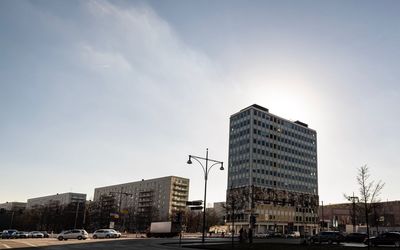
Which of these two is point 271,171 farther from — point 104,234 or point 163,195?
point 104,234

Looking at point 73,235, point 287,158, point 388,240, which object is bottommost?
point 73,235

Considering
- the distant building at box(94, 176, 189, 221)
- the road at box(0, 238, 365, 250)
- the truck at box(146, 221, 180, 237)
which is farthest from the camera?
the distant building at box(94, 176, 189, 221)

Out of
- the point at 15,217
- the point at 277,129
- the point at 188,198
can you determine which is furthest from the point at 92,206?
the point at 277,129

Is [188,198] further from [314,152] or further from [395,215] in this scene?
[395,215]

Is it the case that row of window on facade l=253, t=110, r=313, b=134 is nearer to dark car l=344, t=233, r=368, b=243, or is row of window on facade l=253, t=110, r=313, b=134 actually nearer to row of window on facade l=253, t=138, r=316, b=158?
row of window on facade l=253, t=138, r=316, b=158

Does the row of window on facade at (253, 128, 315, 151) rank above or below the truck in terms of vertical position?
above

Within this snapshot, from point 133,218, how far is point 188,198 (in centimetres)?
3539

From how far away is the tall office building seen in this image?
132 metres

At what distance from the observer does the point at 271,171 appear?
465 feet

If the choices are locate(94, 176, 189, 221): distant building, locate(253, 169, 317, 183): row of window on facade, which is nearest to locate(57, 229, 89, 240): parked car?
locate(253, 169, 317, 183): row of window on facade

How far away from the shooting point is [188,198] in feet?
634

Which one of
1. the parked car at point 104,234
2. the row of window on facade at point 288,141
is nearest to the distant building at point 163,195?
the row of window on facade at point 288,141

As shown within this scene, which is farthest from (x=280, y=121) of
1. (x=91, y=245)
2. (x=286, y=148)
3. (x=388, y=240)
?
(x=91, y=245)

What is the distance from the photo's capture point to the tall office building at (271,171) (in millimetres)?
132062
